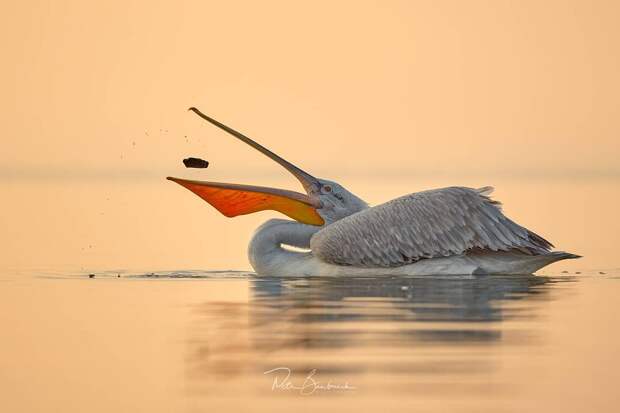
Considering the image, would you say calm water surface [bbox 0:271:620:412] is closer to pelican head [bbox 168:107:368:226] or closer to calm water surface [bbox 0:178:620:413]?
calm water surface [bbox 0:178:620:413]

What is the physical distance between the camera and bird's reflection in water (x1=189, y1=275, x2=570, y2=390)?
26.9 feet

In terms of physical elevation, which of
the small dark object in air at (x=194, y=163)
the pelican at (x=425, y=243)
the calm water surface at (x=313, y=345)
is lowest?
the calm water surface at (x=313, y=345)

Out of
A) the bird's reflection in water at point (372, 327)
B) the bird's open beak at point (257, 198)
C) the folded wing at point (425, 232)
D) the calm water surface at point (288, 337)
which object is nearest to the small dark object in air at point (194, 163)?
the bird's open beak at point (257, 198)

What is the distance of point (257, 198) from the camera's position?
1339cm

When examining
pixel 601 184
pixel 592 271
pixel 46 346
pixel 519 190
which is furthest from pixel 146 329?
pixel 601 184

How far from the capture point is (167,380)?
7.87 m

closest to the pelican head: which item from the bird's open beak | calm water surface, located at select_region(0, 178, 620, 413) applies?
the bird's open beak

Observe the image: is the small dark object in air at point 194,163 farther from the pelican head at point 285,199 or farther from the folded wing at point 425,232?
the folded wing at point 425,232

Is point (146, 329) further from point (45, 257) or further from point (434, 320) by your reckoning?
point (45, 257)

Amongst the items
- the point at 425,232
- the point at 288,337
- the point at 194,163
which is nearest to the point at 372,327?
the point at 288,337

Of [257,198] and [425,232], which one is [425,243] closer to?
[425,232]

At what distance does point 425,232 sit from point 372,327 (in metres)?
3.00

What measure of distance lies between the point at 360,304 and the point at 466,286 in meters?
1.24

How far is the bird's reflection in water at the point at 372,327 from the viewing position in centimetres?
821
